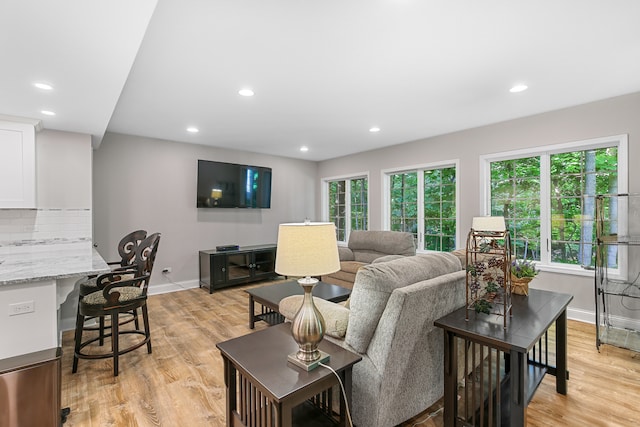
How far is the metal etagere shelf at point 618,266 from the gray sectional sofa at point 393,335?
232 cm

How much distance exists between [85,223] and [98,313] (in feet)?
5.35

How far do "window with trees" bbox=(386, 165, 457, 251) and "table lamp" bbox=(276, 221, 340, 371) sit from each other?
12.3 feet

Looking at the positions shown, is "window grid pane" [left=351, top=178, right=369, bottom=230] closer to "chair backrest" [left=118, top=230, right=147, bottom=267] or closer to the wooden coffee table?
the wooden coffee table

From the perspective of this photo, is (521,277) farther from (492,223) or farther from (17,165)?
(17,165)

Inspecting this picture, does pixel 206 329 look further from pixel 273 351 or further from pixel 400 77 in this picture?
pixel 400 77

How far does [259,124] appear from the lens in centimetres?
398

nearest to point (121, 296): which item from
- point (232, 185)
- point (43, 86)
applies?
point (43, 86)

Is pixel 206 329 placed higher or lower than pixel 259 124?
lower

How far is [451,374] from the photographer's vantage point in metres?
1.65

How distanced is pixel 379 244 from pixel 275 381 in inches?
149

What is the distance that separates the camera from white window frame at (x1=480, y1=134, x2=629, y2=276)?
3.11 metres

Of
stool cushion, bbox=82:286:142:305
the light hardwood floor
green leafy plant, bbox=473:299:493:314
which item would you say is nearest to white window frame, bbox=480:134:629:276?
the light hardwood floor

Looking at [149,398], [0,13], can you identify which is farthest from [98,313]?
[0,13]

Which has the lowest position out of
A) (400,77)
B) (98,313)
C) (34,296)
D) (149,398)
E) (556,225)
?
(149,398)
